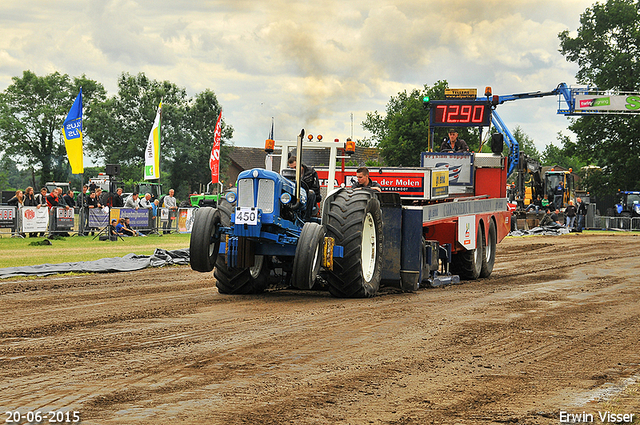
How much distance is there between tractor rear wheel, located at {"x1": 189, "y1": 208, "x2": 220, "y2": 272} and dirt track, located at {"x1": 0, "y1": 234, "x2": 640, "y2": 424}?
1.85 feet

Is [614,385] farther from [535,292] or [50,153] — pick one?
[50,153]

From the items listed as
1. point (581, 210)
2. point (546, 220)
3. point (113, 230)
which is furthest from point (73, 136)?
point (581, 210)

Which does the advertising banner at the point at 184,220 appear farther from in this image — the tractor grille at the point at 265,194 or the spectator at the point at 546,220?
the spectator at the point at 546,220

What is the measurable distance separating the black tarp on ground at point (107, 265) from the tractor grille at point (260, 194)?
579 cm

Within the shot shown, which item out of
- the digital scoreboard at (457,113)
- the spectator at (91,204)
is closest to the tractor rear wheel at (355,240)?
the digital scoreboard at (457,113)

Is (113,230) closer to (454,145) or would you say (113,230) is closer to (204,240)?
(454,145)

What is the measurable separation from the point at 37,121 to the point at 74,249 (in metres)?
58.3

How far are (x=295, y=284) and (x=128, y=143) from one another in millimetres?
63512

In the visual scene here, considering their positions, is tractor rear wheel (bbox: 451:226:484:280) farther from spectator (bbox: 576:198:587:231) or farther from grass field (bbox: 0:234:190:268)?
spectator (bbox: 576:198:587:231)

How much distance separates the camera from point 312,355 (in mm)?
6234

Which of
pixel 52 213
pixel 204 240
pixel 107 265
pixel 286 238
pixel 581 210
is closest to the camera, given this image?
pixel 204 240

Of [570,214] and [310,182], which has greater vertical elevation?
[310,182]

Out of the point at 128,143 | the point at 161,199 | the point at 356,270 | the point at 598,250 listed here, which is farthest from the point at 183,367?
the point at 128,143

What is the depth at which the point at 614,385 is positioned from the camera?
5.43 m
